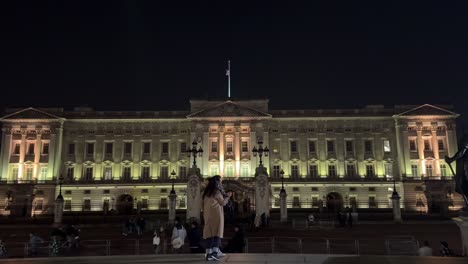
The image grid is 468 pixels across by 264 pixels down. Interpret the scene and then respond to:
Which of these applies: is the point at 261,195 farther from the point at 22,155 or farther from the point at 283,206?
the point at 22,155

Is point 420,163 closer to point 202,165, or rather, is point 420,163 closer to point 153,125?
point 202,165

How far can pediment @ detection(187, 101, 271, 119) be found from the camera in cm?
6525

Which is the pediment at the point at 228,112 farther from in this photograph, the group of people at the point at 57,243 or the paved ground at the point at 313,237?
the group of people at the point at 57,243

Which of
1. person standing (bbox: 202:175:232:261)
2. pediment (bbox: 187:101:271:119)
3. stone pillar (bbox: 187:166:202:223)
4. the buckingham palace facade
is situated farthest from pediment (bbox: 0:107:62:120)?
person standing (bbox: 202:175:232:261)

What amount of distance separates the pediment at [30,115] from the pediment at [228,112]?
68.4 ft

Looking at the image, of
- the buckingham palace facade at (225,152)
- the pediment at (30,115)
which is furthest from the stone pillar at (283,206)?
the pediment at (30,115)

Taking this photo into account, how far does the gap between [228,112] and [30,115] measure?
96.3 feet

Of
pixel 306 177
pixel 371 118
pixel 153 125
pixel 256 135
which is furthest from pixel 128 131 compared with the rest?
pixel 371 118

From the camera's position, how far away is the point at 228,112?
65688 mm

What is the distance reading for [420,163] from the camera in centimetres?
6450

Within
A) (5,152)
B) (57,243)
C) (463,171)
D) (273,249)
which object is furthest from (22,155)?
(463,171)

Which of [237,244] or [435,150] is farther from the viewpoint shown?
[435,150]

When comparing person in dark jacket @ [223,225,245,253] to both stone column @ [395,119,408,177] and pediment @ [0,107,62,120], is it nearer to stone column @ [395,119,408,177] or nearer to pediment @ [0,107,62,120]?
stone column @ [395,119,408,177]

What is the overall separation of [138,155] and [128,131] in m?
4.10
